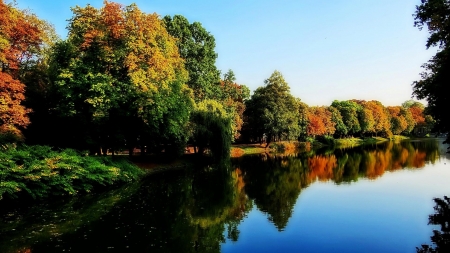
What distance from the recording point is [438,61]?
61.9 feet

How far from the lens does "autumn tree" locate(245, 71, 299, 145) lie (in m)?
64.3

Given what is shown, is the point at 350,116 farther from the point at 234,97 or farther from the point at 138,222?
the point at 138,222

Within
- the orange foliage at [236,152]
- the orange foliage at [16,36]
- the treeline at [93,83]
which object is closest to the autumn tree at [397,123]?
the orange foliage at [236,152]

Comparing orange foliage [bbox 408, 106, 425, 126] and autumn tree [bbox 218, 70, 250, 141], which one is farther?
orange foliage [bbox 408, 106, 425, 126]

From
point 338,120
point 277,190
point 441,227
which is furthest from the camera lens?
point 338,120

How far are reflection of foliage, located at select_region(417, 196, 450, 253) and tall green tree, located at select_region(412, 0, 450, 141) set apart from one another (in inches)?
162

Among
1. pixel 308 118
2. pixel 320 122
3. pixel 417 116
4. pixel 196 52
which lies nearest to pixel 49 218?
pixel 196 52

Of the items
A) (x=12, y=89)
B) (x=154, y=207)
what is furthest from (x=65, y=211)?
(x=12, y=89)

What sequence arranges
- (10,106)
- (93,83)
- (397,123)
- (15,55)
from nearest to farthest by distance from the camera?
1. (10,106)
2. (15,55)
3. (93,83)
4. (397,123)

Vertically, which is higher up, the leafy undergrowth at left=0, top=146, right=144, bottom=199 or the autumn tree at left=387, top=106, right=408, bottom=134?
the autumn tree at left=387, top=106, right=408, bottom=134

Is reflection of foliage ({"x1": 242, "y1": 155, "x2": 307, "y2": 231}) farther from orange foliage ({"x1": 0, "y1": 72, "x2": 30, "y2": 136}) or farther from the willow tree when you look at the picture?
orange foliage ({"x1": 0, "y1": 72, "x2": 30, "y2": 136})

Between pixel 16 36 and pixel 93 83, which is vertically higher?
pixel 16 36

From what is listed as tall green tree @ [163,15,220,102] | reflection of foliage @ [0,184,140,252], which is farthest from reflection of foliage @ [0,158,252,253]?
tall green tree @ [163,15,220,102]

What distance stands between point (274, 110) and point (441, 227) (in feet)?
169
